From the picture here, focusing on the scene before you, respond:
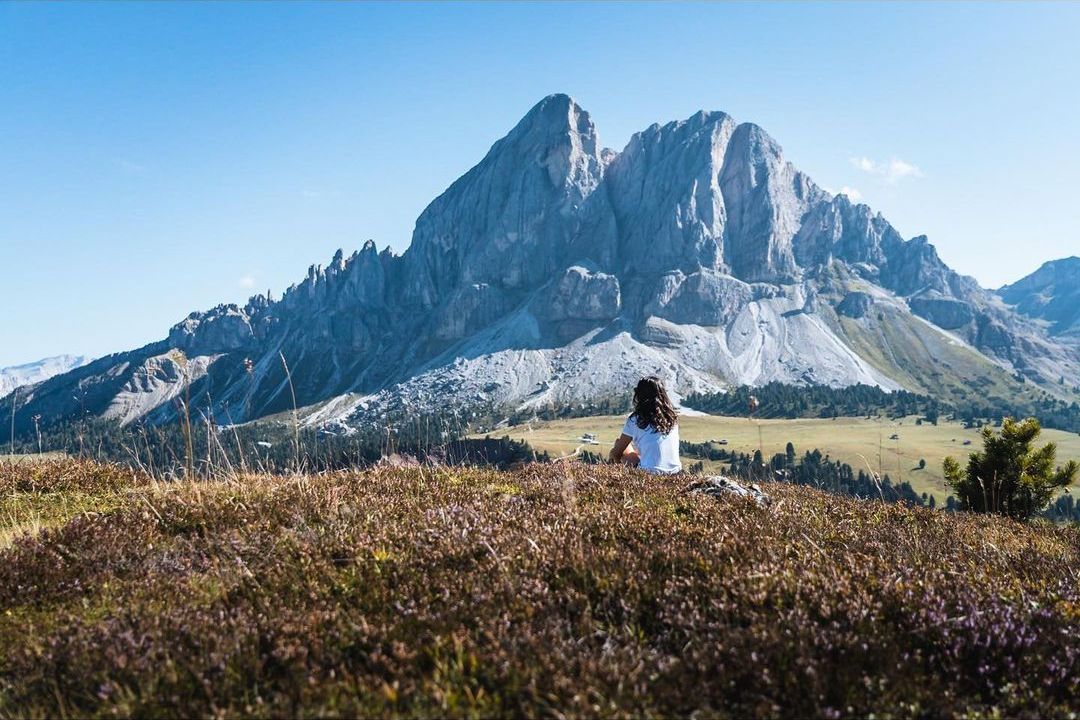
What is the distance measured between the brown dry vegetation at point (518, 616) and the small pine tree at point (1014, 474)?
9.59 meters

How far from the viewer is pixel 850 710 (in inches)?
127

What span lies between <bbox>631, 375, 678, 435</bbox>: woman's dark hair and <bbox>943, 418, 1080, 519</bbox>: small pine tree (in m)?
7.41

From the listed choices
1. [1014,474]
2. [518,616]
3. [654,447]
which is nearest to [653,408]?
[654,447]

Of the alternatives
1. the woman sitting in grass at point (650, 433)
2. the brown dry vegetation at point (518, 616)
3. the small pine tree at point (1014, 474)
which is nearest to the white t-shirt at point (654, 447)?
the woman sitting in grass at point (650, 433)

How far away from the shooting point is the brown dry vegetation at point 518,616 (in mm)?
3395

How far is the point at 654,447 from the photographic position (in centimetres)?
1219

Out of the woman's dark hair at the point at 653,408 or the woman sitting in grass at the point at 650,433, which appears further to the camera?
the woman's dark hair at the point at 653,408

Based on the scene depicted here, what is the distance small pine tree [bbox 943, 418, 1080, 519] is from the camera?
552 inches

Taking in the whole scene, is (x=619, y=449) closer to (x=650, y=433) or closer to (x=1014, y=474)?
(x=650, y=433)

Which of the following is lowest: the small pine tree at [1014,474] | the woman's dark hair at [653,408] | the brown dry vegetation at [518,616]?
the small pine tree at [1014,474]

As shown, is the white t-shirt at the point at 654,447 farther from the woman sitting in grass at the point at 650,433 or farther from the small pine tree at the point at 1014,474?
the small pine tree at the point at 1014,474

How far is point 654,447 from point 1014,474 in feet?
30.7

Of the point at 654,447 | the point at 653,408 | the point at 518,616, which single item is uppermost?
the point at 653,408

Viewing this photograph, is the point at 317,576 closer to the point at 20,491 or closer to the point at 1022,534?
the point at 20,491
